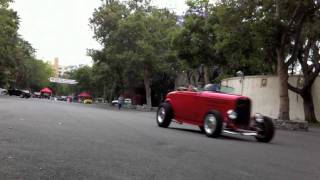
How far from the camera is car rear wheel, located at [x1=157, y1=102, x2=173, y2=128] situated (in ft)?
66.4

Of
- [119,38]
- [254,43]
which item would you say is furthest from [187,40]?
[119,38]

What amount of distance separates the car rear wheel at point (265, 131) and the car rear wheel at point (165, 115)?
3.87 metres

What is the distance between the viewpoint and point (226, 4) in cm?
3091

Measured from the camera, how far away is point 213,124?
16922 mm

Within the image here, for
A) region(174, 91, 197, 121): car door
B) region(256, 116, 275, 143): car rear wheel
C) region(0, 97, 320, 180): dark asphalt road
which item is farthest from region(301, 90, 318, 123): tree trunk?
region(0, 97, 320, 180): dark asphalt road

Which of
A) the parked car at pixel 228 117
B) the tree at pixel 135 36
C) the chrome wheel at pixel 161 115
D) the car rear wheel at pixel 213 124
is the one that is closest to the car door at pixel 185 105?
the parked car at pixel 228 117

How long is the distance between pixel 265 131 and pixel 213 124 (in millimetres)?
1507

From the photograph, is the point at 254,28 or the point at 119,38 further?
the point at 119,38

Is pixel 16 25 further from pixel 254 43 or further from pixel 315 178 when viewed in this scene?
pixel 315 178

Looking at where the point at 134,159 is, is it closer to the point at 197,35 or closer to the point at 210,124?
the point at 210,124

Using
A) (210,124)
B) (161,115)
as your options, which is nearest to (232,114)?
(210,124)

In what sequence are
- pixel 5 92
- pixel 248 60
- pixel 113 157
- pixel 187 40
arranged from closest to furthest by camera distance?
1. pixel 113 157
2. pixel 248 60
3. pixel 187 40
4. pixel 5 92

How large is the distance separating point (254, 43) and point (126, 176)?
24.6m

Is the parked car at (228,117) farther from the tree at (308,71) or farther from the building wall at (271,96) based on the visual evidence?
the building wall at (271,96)
